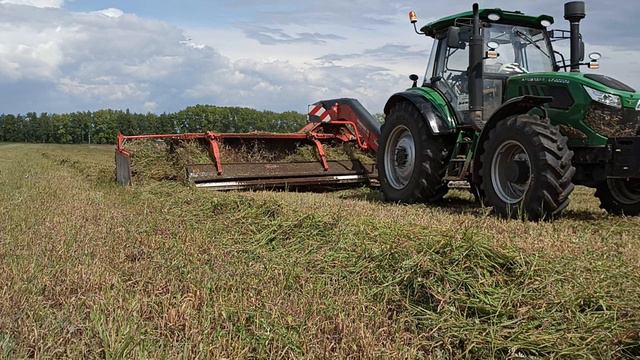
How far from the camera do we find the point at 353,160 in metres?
10.3

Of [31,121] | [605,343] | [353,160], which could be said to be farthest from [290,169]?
[31,121]

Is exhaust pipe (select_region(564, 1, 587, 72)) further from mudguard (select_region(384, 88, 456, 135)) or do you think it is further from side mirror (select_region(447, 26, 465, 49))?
mudguard (select_region(384, 88, 456, 135))

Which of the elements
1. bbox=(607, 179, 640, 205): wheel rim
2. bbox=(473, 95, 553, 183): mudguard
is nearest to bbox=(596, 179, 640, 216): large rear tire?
bbox=(607, 179, 640, 205): wheel rim

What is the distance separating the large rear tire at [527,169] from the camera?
5410 mm

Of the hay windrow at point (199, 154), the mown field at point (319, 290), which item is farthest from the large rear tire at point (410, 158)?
the hay windrow at point (199, 154)

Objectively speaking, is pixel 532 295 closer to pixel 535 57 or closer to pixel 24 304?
pixel 24 304

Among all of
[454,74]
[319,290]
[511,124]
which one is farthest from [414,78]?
[319,290]

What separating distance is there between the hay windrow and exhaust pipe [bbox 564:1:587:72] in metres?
4.13

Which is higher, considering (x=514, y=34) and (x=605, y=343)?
(x=514, y=34)

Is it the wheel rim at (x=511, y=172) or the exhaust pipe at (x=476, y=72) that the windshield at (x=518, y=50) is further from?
the wheel rim at (x=511, y=172)

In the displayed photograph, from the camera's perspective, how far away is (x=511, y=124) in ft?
19.2

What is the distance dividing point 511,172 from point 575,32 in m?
2.17

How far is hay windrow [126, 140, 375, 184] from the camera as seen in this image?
913 centimetres

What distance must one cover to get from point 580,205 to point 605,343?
5.52 metres
